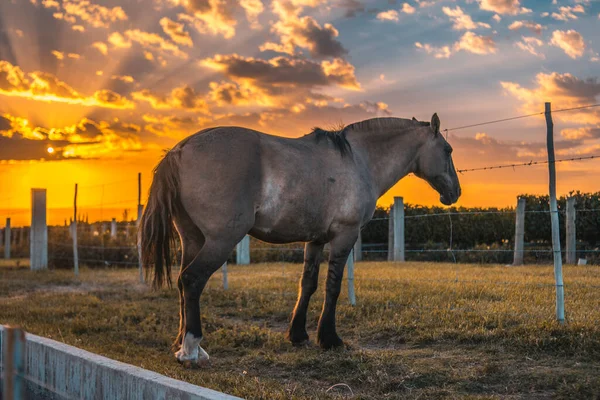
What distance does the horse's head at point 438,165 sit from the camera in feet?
23.5

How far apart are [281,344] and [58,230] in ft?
53.2

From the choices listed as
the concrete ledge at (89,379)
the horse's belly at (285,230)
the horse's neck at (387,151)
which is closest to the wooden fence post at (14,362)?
the concrete ledge at (89,379)

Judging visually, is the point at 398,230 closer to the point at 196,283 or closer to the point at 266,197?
the point at 266,197

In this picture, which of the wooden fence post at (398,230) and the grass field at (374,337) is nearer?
the grass field at (374,337)

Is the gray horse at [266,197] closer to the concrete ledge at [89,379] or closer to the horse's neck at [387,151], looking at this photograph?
the horse's neck at [387,151]

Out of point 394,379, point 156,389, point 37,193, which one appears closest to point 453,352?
point 394,379

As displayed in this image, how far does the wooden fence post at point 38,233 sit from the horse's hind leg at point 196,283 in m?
14.5

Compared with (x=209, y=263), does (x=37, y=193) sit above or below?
above

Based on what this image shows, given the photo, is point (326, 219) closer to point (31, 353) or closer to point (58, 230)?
point (31, 353)

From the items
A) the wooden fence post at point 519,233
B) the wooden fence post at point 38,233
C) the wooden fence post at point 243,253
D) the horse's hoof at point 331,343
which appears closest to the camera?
the horse's hoof at point 331,343

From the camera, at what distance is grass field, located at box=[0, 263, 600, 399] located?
4.80 meters

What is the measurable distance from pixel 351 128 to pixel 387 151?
0.47 m

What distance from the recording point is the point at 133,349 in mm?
6324

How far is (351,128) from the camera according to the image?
22.8ft
